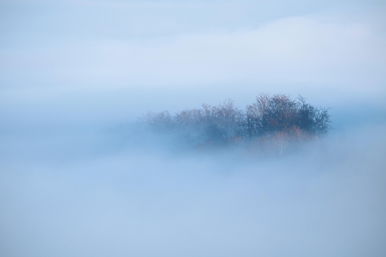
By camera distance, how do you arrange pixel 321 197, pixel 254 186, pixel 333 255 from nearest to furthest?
pixel 333 255 < pixel 321 197 < pixel 254 186

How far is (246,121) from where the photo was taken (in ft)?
23.7

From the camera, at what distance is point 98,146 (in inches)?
320

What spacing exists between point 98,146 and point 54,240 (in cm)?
219

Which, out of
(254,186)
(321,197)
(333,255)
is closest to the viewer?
(333,255)

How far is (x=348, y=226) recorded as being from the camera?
277 inches

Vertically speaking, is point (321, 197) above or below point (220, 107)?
below

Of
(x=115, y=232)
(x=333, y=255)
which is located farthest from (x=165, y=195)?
(x=333, y=255)

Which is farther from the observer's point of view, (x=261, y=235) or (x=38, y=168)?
(x=38, y=168)

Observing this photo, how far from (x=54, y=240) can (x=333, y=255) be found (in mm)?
5679

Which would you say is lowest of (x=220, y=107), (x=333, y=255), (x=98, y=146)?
(x=333, y=255)

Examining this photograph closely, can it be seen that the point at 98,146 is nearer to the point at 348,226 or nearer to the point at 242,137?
the point at 242,137

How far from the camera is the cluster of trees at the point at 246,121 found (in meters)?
7.12

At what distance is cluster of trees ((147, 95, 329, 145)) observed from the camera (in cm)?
712

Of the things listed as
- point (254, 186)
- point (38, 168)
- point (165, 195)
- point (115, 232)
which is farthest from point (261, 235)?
point (38, 168)
